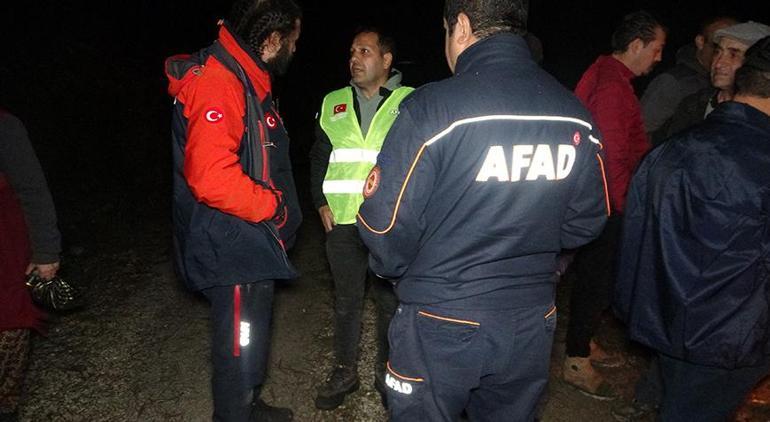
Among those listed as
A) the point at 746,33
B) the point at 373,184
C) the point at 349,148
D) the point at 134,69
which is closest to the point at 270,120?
the point at 349,148

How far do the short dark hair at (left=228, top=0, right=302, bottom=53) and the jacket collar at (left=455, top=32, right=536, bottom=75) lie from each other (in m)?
Answer: 0.98

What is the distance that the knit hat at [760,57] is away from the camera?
2.29 metres

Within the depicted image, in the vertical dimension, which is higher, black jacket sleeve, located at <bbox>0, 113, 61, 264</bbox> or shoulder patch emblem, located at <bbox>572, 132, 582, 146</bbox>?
shoulder patch emblem, located at <bbox>572, 132, 582, 146</bbox>

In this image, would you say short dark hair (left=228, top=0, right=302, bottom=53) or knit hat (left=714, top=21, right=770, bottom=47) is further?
knit hat (left=714, top=21, right=770, bottom=47)

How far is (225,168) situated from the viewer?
2.41m

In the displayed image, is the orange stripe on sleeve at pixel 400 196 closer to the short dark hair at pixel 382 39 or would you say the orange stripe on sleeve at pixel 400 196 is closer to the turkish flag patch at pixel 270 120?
the turkish flag patch at pixel 270 120

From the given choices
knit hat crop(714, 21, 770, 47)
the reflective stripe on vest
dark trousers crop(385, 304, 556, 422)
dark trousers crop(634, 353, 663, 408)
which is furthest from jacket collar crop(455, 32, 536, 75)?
dark trousers crop(634, 353, 663, 408)

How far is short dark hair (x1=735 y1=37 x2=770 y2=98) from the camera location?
7.53ft

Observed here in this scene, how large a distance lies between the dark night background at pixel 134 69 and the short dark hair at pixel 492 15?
2429 millimetres

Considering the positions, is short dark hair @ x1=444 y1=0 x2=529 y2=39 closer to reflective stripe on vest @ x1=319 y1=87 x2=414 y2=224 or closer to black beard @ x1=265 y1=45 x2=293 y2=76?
black beard @ x1=265 y1=45 x2=293 y2=76

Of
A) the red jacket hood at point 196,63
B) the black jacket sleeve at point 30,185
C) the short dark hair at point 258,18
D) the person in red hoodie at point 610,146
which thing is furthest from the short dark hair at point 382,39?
the black jacket sleeve at point 30,185

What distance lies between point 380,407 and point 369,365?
500 millimetres

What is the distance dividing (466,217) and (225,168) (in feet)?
3.40

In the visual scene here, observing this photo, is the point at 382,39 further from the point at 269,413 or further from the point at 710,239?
the point at 269,413
